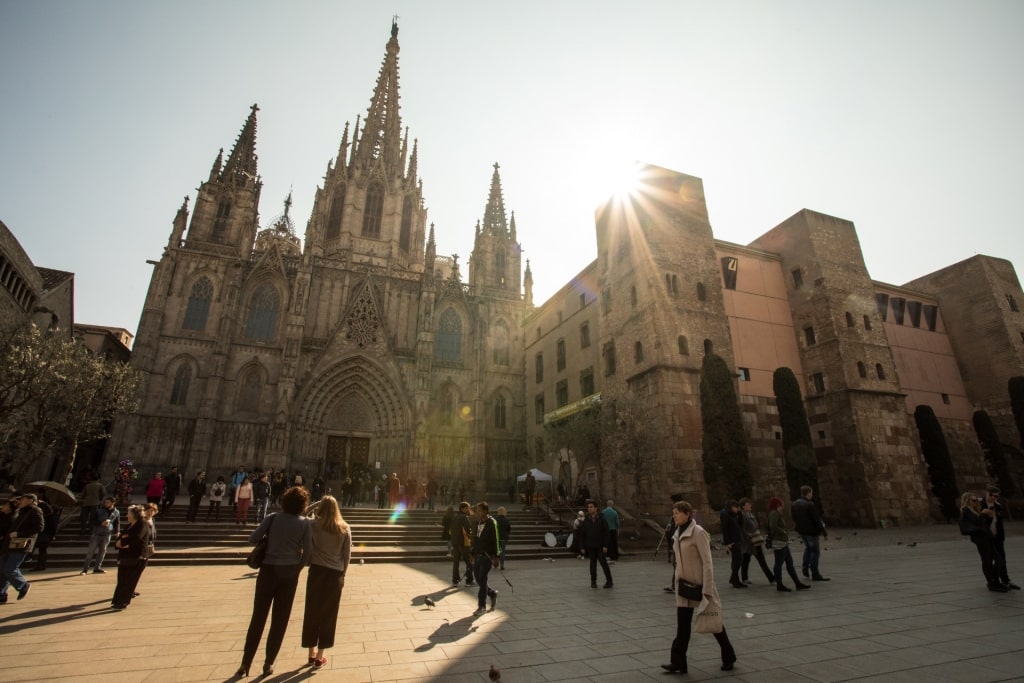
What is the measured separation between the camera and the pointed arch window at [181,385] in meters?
27.1

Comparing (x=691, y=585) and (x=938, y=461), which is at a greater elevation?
(x=938, y=461)

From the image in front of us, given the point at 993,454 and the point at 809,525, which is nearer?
the point at 809,525

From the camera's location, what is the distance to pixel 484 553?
25.0 ft

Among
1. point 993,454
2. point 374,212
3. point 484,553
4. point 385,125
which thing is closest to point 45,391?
point 484,553

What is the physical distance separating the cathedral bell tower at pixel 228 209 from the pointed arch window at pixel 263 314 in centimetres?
269

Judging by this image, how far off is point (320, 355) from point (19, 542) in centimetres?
2295

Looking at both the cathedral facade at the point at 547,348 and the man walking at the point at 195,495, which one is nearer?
the man walking at the point at 195,495

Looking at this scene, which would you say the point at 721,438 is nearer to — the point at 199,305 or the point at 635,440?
the point at 635,440

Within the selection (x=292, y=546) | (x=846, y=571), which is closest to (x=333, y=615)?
(x=292, y=546)

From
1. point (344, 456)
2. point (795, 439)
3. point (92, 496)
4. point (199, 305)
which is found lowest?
point (92, 496)

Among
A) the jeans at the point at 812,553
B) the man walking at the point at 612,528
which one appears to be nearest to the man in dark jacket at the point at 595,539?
the man walking at the point at 612,528

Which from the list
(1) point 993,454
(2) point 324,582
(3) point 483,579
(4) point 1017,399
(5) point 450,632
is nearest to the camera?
(2) point 324,582

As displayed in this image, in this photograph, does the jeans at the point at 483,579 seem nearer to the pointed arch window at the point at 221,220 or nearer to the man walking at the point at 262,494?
the man walking at the point at 262,494

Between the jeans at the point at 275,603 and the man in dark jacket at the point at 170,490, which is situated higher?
the man in dark jacket at the point at 170,490
